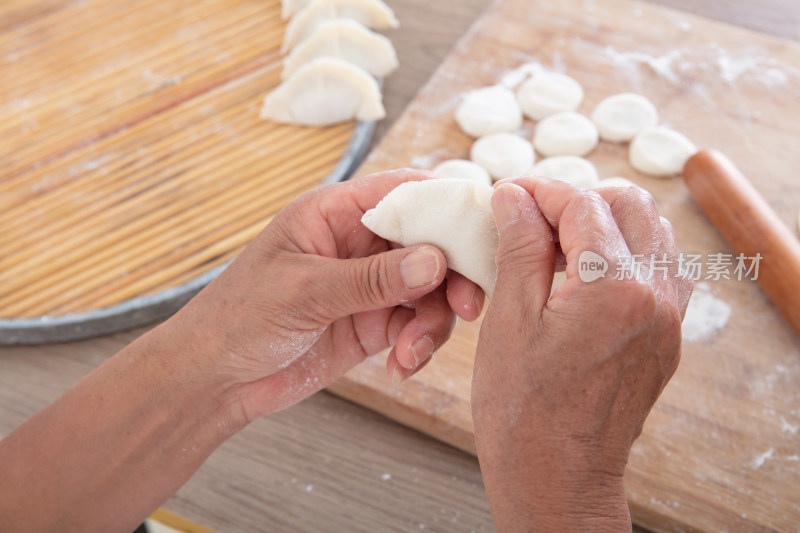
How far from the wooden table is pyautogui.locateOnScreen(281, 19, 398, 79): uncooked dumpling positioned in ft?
2.55

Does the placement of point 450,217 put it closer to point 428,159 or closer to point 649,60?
point 428,159

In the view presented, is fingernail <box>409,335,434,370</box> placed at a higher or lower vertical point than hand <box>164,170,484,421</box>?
lower

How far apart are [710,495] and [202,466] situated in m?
0.82

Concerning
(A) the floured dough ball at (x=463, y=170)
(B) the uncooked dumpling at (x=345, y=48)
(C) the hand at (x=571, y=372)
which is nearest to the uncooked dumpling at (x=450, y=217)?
(C) the hand at (x=571, y=372)

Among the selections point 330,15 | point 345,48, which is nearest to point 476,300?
point 345,48

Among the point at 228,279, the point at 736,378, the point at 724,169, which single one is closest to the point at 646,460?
the point at 736,378

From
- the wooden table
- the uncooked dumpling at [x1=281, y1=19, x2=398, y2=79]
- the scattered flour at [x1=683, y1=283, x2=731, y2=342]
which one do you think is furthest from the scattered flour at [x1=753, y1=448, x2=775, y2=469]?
the uncooked dumpling at [x1=281, y1=19, x2=398, y2=79]

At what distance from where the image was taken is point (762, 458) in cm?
109

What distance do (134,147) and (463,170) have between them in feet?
2.53

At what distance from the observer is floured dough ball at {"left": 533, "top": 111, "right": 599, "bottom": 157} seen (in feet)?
4.84

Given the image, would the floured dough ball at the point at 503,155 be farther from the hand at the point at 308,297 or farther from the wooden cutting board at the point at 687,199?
the hand at the point at 308,297

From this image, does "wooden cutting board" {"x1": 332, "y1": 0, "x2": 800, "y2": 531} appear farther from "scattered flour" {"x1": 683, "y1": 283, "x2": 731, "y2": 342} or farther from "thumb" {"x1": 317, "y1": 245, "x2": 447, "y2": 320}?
"thumb" {"x1": 317, "y1": 245, "x2": 447, "y2": 320}

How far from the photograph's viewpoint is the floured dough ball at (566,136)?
1.48 metres

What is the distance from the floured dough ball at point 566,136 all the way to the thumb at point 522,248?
687 millimetres
